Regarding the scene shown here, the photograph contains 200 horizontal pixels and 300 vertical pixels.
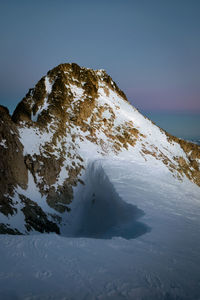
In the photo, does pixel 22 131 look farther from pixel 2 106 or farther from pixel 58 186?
pixel 58 186

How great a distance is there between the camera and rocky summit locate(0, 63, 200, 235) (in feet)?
55.9

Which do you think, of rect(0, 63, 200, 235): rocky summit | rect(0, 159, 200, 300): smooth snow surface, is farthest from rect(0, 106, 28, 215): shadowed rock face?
rect(0, 159, 200, 300): smooth snow surface

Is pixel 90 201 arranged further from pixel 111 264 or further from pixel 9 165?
pixel 111 264

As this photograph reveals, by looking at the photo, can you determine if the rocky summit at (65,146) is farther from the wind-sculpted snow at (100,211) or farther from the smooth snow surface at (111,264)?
the smooth snow surface at (111,264)

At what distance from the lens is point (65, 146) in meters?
25.1

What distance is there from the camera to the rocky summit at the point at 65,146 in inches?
671

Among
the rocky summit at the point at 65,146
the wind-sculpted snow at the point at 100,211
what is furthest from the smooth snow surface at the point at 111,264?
the rocky summit at the point at 65,146

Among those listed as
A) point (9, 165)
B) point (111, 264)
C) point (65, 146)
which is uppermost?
point (65, 146)

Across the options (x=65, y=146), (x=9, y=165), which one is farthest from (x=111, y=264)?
(x=65, y=146)

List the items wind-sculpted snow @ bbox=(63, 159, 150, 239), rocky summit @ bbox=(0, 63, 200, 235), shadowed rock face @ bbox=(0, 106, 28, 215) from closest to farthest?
wind-sculpted snow @ bbox=(63, 159, 150, 239), shadowed rock face @ bbox=(0, 106, 28, 215), rocky summit @ bbox=(0, 63, 200, 235)

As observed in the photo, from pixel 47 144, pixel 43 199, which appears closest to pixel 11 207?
pixel 43 199

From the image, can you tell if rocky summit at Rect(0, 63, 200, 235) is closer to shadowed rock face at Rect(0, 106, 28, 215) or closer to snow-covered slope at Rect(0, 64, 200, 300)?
shadowed rock face at Rect(0, 106, 28, 215)

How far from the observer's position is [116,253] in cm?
790

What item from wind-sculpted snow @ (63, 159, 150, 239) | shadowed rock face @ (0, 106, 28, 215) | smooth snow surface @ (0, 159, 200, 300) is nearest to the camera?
smooth snow surface @ (0, 159, 200, 300)
